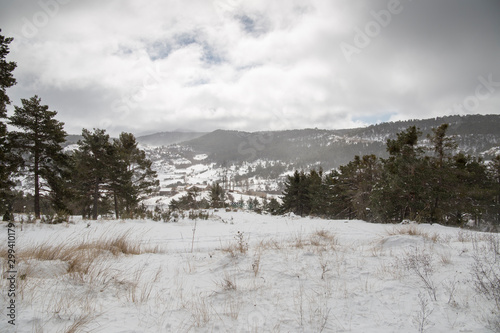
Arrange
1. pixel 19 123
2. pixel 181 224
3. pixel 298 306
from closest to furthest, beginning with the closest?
pixel 298 306 → pixel 181 224 → pixel 19 123

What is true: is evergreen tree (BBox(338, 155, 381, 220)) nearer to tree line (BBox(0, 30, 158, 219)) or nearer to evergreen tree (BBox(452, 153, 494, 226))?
evergreen tree (BBox(452, 153, 494, 226))

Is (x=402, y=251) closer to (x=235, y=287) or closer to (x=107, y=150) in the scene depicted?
(x=235, y=287)

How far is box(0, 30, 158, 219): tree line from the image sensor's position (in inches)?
521

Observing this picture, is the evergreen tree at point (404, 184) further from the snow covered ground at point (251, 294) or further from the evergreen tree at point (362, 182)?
the snow covered ground at point (251, 294)

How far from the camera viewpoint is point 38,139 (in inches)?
612

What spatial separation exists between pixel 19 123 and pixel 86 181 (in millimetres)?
7679

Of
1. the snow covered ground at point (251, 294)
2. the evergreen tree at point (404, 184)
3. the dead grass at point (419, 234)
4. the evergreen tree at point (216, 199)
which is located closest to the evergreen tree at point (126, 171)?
the evergreen tree at point (216, 199)

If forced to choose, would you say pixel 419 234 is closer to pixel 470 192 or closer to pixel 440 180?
pixel 440 180

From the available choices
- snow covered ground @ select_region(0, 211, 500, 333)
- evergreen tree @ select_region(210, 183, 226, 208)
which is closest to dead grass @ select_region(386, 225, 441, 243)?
snow covered ground @ select_region(0, 211, 500, 333)

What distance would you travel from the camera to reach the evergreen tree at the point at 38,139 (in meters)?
15.2

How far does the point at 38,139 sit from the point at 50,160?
62.6 inches

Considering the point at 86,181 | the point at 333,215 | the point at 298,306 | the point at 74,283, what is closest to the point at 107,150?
the point at 86,181

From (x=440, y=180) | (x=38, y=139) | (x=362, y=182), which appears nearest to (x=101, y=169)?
(x=38, y=139)

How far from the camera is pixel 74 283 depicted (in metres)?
2.96
